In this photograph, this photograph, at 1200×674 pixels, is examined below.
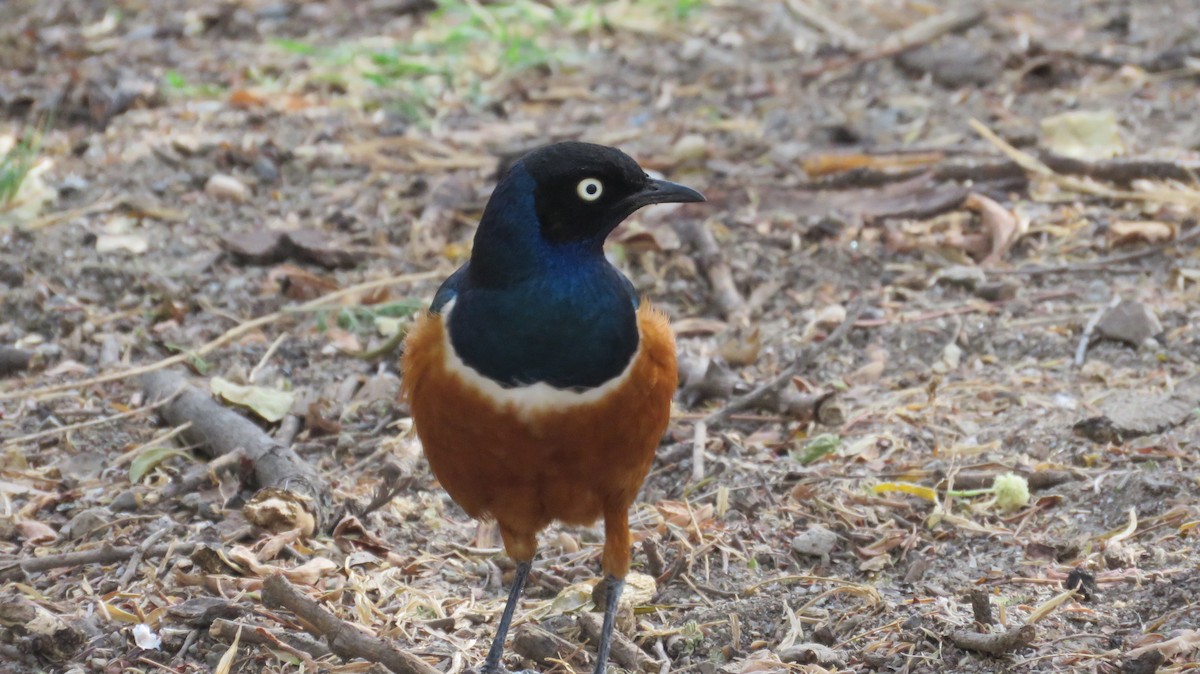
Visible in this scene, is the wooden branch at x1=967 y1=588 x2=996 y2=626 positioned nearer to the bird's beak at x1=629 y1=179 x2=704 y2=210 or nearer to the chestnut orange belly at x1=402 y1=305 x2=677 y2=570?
the chestnut orange belly at x1=402 y1=305 x2=677 y2=570

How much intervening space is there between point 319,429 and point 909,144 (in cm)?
364

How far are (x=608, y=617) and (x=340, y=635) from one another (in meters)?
0.75

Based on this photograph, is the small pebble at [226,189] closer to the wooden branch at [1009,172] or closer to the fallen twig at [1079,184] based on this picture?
the wooden branch at [1009,172]

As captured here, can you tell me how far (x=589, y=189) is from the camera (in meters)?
3.92

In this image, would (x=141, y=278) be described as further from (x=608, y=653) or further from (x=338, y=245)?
(x=608, y=653)

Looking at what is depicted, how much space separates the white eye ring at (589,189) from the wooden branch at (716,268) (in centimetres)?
227

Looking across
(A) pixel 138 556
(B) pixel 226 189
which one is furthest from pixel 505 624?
(B) pixel 226 189

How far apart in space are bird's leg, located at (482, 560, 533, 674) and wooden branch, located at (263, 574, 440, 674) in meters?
0.22

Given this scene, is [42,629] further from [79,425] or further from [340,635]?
[79,425]

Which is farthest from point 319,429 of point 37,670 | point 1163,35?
point 1163,35

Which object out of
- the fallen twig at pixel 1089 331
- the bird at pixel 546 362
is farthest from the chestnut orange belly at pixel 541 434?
the fallen twig at pixel 1089 331

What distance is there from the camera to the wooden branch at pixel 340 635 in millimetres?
3785

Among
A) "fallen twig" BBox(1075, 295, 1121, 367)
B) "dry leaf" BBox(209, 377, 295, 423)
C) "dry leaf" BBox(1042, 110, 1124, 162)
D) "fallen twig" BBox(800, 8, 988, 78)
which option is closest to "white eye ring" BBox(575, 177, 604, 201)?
"dry leaf" BBox(209, 377, 295, 423)

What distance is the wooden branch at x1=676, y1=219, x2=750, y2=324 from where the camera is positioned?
6211 millimetres
